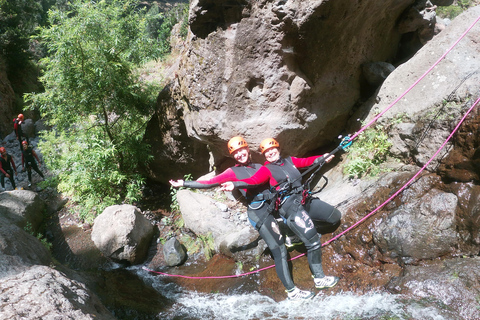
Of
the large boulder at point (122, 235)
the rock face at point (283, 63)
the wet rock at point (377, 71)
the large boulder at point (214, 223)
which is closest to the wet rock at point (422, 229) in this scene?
the large boulder at point (214, 223)

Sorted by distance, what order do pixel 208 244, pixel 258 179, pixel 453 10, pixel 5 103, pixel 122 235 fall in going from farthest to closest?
pixel 5 103 < pixel 453 10 < pixel 122 235 < pixel 208 244 < pixel 258 179

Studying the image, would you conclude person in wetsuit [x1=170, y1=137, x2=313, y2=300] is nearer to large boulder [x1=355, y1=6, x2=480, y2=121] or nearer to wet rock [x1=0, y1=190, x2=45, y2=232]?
large boulder [x1=355, y1=6, x2=480, y2=121]

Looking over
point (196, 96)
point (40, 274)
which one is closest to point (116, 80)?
→ point (196, 96)

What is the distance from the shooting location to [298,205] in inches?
161

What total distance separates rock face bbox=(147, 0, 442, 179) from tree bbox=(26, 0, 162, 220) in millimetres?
2164

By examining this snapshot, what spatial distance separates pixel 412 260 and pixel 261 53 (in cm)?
397

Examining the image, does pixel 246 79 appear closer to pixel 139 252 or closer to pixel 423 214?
pixel 423 214

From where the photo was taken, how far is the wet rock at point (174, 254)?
19.1 ft

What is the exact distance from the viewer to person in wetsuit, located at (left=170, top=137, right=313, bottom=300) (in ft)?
13.1

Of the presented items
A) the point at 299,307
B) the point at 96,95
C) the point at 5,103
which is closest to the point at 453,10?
the point at 299,307

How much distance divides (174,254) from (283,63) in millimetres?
4323

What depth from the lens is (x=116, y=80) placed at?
724cm

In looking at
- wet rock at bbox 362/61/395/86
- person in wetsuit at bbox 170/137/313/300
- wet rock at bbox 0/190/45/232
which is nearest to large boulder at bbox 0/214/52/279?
person in wetsuit at bbox 170/137/313/300

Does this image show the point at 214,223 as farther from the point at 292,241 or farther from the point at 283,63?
the point at 283,63
